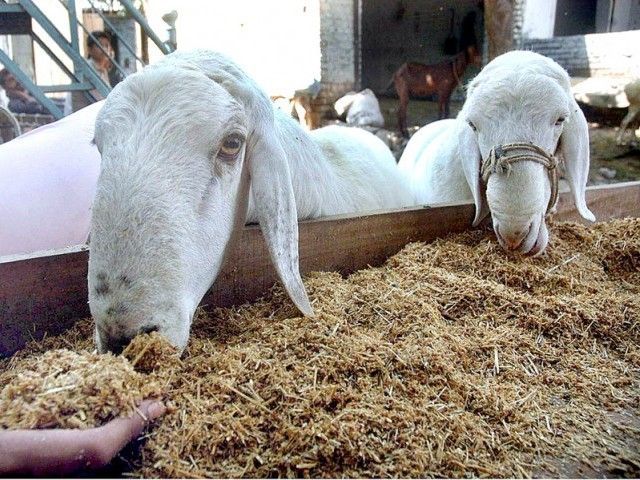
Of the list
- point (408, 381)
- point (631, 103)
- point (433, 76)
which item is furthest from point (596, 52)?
point (408, 381)

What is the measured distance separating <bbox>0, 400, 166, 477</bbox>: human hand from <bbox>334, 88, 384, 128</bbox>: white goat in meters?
13.2

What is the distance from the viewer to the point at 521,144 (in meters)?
2.68

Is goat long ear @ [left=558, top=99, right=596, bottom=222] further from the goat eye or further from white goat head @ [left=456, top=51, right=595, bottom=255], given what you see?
the goat eye

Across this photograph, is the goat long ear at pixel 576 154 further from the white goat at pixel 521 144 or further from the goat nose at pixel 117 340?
the goat nose at pixel 117 340

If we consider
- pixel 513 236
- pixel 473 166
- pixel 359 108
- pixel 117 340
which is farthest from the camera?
pixel 359 108

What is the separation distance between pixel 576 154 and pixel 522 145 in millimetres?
540

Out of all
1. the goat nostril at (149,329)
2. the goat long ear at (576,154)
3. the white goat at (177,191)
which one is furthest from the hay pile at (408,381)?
the goat long ear at (576,154)

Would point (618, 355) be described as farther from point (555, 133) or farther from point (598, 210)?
point (598, 210)

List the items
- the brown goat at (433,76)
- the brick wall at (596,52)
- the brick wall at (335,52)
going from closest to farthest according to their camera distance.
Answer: the brick wall at (596,52)
the brick wall at (335,52)
the brown goat at (433,76)

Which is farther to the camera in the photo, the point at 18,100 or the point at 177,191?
the point at 18,100

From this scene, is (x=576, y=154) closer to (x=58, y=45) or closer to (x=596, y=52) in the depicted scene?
(x=58, y=45)

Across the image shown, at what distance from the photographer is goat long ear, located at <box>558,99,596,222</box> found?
2.99 meters

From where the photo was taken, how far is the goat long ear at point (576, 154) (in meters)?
2.99

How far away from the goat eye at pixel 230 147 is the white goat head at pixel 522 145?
4.52ft
